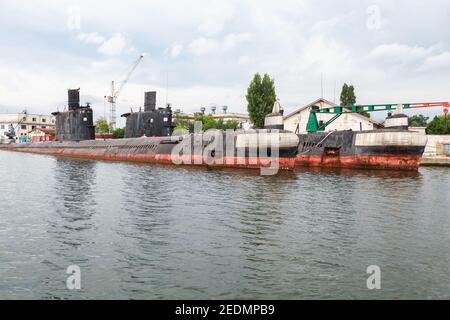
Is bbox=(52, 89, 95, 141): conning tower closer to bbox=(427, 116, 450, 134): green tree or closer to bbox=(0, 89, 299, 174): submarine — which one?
bbox=(0, 89, 299, 174): submarine

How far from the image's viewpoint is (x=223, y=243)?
16344 millimetres

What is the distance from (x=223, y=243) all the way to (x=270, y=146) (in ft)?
102

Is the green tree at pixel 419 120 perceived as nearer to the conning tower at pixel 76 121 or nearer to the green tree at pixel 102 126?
the green tree at pixel 102 126

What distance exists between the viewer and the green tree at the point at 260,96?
104 metres

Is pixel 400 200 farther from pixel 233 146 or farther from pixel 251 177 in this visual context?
pixel 233 146

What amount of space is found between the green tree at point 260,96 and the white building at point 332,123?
1551cm

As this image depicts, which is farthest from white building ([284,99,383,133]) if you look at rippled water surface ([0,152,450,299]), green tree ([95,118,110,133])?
green tree ([95,118,110,133])

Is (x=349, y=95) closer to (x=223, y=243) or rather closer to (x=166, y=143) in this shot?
(x=166, y=143)

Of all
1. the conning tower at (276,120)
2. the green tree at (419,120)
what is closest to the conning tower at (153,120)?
the conning tower at (276,120)

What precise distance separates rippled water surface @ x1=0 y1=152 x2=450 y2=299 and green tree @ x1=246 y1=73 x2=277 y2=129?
246 feet

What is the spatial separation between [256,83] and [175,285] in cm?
9663

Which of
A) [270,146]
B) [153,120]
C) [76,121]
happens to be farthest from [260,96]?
[270,146]

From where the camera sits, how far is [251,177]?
39969 millimetres
